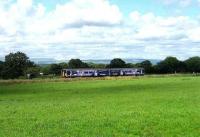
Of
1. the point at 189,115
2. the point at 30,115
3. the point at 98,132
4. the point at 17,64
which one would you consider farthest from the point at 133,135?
the point at 17,64

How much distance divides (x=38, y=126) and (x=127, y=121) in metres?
3.96

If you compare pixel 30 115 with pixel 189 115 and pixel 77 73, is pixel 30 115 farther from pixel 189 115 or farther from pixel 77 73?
pixel 77 73

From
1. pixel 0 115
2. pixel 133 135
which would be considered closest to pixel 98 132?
pixel 133 135

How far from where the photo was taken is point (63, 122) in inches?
930

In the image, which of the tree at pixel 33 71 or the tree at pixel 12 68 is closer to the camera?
the tree at pixel 33 71

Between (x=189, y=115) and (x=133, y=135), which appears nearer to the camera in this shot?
(x=133, y=135)

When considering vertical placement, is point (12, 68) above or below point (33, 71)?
above

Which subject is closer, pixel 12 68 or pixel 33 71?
pixel 33 71

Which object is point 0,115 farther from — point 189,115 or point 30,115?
point 189,115

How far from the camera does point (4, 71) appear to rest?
7318 inches

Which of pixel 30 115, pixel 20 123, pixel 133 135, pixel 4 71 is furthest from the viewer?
pixel 4 71

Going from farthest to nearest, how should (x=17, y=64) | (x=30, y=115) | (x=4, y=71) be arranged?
(x=17, y=64), (x=4, y=71), (x=30, y=115)

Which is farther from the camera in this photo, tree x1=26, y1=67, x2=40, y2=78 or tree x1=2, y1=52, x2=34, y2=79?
tree x1=2, y1=52, x2=34, y2=79

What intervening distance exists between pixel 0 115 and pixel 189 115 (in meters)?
9.96
